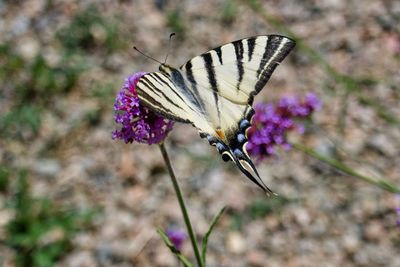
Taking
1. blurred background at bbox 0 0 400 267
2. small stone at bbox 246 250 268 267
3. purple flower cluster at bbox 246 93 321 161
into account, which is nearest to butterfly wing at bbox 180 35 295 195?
purple flower cluster at bbox 246 93 321 161

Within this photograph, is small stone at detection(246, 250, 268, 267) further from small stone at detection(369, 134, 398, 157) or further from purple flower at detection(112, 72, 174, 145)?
purple flower at detection(112, 72, 174, 145)

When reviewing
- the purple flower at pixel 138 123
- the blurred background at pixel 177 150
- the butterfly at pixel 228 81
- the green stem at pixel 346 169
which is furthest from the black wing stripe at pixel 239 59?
the blurred background at pixel 177 150

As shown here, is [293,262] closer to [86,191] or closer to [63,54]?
[86,191]

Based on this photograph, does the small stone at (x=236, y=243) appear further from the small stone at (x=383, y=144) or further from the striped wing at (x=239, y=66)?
the striped wing at (x=239, y=66)

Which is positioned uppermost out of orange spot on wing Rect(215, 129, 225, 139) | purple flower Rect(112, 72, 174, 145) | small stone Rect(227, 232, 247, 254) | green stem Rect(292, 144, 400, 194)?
purple flower Rect(112, 72, 174, 145)

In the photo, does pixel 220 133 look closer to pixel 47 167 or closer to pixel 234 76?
pixel 234 76

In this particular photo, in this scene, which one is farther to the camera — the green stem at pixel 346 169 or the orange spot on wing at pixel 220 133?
the green stem at pixel 346 169

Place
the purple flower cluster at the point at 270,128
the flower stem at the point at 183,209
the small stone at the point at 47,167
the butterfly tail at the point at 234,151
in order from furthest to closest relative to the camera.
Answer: the small stone at the point at 47,167 → the purple flower cluster at the point at 270,128 → the butterfly tail at the point at 234,151 → the flower stem at the point at 183,209
